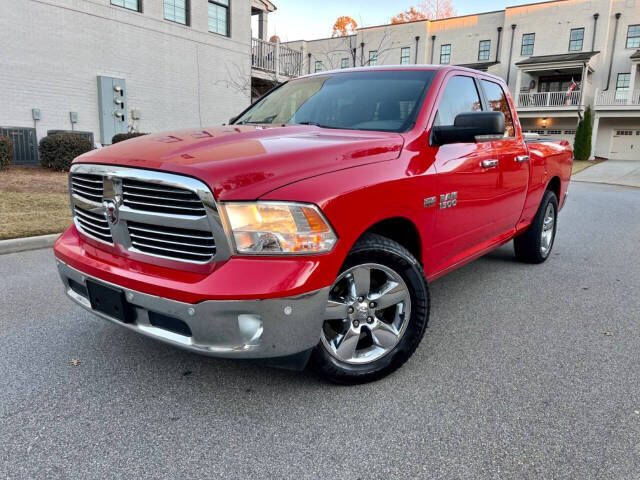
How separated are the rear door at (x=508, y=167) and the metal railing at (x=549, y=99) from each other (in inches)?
1200

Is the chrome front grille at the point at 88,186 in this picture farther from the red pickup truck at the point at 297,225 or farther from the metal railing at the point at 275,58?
the metal railing at the point at 275,58

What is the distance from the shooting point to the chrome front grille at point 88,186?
2554 millimetres

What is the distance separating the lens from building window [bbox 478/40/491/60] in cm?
3428

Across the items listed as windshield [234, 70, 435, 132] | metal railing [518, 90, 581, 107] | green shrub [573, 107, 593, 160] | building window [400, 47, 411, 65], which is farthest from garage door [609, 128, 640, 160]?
windshield [234, 70, 435, 132]

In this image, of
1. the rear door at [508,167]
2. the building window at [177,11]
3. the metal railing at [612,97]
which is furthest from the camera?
the metal railing at [612,97]

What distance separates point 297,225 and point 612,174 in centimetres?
2484

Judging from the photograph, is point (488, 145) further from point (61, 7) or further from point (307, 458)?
point (61, 7)

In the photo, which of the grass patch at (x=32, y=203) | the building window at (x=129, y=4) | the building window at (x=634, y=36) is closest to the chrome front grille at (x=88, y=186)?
the grass patch at (x=32, y=203)

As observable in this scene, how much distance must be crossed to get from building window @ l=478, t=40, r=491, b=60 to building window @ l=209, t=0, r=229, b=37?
2347 cm

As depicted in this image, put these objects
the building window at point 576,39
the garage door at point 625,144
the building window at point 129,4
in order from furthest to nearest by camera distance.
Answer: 1. the garage door at point 625,144
2. the building window at point 576,39
3. the building window at point 129,4

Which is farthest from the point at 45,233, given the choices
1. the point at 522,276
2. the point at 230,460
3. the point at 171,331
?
the point at 522,276

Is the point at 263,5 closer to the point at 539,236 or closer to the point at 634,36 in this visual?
the point at 539,236

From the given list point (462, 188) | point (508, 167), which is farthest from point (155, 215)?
point (508, 167)

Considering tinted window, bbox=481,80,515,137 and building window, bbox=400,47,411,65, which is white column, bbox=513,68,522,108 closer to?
building window, bbox=400,47,411,65
